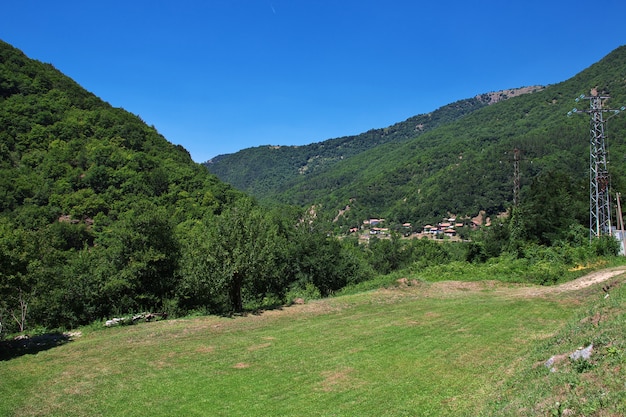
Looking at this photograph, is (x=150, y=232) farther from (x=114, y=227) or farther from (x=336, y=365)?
(x=336, y=365)

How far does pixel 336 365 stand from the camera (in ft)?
39.9

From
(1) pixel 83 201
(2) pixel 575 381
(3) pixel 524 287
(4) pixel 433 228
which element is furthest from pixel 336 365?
(4) pixel 433 228

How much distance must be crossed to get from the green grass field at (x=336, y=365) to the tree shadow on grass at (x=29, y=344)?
26.3 inches

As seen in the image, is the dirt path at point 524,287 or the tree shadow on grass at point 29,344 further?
the dirt path at point 524,287

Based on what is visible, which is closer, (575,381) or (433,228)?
(575,381)

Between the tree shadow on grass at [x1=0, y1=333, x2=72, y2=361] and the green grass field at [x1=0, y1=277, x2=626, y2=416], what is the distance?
0.67m

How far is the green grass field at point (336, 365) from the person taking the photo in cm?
869

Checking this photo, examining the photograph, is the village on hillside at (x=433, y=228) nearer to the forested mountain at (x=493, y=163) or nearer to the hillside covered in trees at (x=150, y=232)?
the forested mountain at (x=493, y=163)

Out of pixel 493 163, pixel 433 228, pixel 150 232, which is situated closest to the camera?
pixel 150 232

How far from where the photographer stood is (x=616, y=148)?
3110 inches

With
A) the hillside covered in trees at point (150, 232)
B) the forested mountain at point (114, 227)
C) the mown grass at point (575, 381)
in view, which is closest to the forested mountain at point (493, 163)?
the hillside covered in trees at point (150, 232)

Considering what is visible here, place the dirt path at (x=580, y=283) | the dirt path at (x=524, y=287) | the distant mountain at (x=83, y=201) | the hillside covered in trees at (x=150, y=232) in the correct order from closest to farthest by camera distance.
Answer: the hillside covered in trees at (x=150, y=232) → the dirt path at (x=580, y=283) → the dirt path at (x=524, y=287) → the distant mountain at (x=83, y=201)

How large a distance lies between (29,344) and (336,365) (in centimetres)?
1239

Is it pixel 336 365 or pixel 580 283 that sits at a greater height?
pixel 336 365
